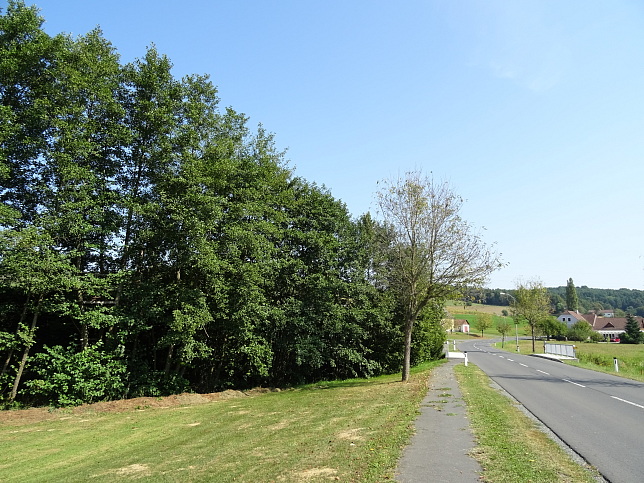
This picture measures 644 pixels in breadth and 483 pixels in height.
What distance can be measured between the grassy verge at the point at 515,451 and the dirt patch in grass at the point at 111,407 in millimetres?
12822

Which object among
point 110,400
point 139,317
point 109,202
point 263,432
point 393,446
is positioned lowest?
point 110,400

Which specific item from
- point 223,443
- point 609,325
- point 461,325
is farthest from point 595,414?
point 461,325

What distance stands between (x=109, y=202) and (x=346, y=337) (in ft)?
50.9

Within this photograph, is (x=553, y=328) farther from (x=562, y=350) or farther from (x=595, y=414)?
(x=595, y=414)

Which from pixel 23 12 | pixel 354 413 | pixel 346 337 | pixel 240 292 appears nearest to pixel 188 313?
pixel 240 292

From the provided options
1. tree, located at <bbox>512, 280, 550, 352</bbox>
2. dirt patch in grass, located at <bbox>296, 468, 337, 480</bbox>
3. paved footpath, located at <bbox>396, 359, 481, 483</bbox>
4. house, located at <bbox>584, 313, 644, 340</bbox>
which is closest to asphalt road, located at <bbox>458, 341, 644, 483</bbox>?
paved footpath, located at <bbox>396, 359, 481, 483</bbox>

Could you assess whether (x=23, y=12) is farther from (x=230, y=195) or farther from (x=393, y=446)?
(x=393, y=446)

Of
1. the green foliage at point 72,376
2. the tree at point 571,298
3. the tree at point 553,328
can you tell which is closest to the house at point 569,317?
the tree at point 571,298

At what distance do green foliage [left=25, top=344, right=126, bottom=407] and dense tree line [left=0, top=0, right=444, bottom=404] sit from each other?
7cm

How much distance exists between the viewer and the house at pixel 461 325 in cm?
12850

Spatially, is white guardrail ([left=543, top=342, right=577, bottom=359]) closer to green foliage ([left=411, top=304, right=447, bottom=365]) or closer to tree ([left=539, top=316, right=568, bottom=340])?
green foliage ([left=411, top=304, right=447, bottom=365])

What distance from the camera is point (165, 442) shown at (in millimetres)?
11047

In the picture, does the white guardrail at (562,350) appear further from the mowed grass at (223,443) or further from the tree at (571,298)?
the tree at (571,298)

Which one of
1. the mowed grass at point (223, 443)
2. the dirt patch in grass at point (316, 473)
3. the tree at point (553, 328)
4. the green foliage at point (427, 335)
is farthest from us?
the tree at point (553, 328)
